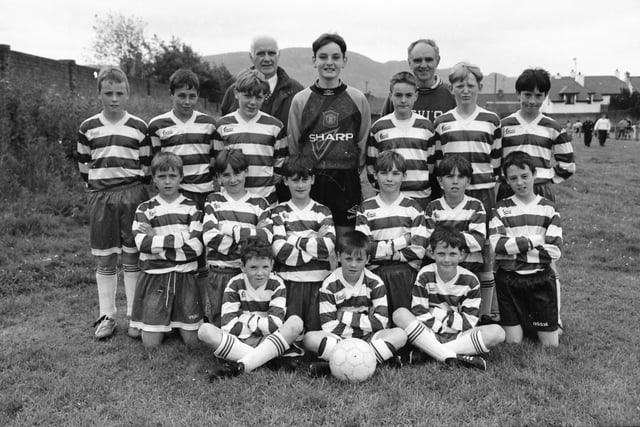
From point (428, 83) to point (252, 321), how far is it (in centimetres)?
284

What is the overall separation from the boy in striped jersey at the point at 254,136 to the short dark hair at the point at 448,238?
4.93 ft

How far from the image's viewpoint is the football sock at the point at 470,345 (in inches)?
156

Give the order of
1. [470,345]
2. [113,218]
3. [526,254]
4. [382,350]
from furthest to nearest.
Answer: [113,218]
[526,254]
[470,345]
[382,350]

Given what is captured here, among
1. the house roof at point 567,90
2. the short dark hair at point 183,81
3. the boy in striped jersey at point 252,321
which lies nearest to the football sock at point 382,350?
the boy in striped jersey at point 252,321

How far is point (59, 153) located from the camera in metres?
9.47

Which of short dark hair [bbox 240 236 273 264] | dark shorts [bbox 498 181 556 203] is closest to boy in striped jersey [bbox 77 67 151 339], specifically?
short dark hair [bbox 240 236 273 264]

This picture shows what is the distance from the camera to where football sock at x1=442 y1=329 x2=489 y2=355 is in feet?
13.0

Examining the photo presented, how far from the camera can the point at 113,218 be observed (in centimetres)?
468

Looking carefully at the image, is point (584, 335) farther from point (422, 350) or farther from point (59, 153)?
point (59, 153)

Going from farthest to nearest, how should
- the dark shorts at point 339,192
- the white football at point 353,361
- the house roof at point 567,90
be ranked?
the house roof at point 567,90
the dark shorts at point 339,192
the white football at point 353,361

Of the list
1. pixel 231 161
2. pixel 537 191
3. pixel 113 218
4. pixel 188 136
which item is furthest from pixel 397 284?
pixel 113 218

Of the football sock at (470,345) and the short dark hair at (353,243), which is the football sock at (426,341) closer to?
the football sock at (470,345)

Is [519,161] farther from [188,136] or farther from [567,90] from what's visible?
[567,90]

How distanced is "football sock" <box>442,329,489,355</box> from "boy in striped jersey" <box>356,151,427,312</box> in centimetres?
53
